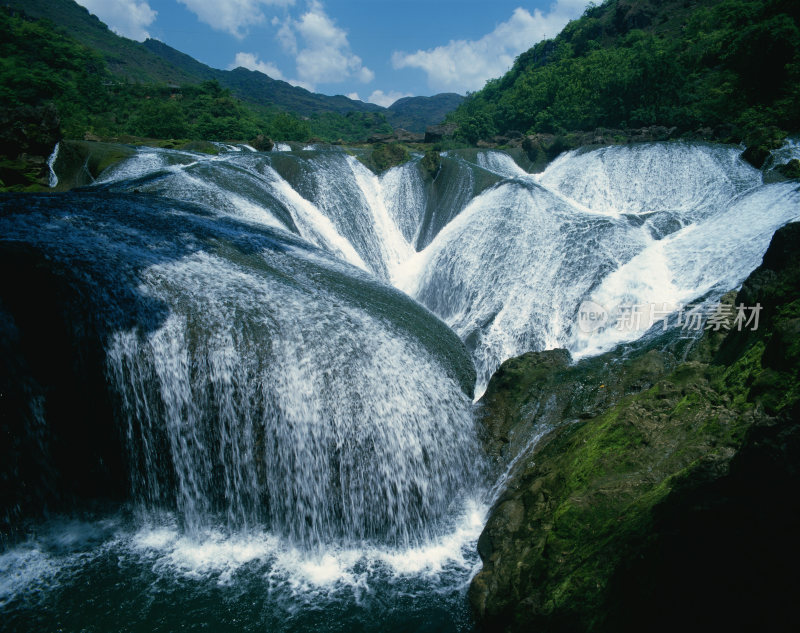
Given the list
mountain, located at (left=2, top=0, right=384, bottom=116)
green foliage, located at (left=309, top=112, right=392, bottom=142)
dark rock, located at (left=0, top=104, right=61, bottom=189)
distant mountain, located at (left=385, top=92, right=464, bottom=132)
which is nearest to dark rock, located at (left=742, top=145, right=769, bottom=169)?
dark rock, located at (left=0, top=104, right=61, bottom=189)

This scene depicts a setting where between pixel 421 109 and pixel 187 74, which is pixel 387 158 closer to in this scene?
pixel 187 74

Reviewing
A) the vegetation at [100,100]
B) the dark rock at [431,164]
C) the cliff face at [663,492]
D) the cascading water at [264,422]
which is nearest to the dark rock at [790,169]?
the cascading water at [264,422]

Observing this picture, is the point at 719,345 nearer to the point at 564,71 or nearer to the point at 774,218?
the point at 774,218

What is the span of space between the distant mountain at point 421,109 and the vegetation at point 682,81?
10648 centimetres

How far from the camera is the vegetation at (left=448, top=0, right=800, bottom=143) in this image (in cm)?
1872

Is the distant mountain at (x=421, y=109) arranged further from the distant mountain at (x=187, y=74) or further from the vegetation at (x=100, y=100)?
the vegetation at (x=100, y=100)

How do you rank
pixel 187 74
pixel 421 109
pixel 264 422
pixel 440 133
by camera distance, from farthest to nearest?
pixel 421 109, pixel 187 74, pixel 440 133, pixel 264 422

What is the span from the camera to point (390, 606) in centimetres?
433

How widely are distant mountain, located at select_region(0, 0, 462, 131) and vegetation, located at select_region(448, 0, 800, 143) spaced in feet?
202

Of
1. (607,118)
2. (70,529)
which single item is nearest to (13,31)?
(607,118)

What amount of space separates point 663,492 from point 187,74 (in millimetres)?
135841

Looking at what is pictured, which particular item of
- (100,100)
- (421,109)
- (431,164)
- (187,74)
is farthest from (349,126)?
(421,109)

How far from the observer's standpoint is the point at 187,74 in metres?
108

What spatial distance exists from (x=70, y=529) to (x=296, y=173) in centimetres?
1242
